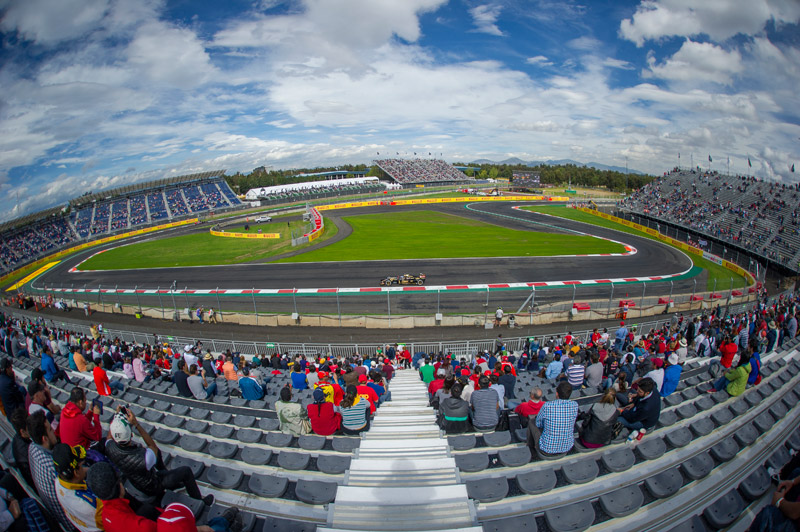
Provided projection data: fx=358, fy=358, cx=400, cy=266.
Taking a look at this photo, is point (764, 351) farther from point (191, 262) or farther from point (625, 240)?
point (191, 262)

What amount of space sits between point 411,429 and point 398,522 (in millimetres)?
2139

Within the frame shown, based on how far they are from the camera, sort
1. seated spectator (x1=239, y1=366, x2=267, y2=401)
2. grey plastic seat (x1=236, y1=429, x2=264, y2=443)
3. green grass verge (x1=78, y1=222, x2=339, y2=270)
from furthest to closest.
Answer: green grass verge (x1=78, y1=222, x2=339, y2=270), seated spectator (x1=239, y1=366, x2=267, y2=401), grey plastic seat (x1=236, y1=429, x2=264, y2=443)

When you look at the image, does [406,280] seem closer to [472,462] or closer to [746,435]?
[472,462]

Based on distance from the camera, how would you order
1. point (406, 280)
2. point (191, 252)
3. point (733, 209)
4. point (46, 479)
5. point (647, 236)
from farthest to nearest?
1. point (647, 236)
2. point (733, 209)
3. point (191, 252)
4. point (406, 280)
5. point (46, 479)

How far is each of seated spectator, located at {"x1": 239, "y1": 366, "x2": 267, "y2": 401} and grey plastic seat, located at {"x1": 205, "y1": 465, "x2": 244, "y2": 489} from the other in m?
3.07

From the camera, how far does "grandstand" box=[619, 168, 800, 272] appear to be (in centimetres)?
3456

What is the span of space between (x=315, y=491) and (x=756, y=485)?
5462 mm

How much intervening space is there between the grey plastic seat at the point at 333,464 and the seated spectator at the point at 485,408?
237 centimetres

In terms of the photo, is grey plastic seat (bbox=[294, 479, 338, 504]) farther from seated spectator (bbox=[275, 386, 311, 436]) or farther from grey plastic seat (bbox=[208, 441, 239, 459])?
grey plastic seat (bbox=[208, 441, 239, 459])

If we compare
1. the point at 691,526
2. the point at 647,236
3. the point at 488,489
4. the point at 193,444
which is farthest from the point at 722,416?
the point at 647,236

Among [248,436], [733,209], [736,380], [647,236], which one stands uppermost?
[733,209]

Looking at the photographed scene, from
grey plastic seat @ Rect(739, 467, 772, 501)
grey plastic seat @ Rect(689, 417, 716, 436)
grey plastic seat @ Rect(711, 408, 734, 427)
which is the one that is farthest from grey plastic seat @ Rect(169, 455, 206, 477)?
grey plastic seat @ Rect(711, 408, 734, 427)

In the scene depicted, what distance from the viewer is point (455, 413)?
6.36 metres

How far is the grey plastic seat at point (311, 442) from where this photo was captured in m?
5.92
